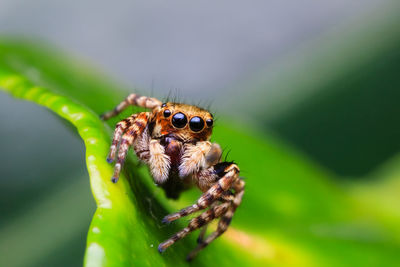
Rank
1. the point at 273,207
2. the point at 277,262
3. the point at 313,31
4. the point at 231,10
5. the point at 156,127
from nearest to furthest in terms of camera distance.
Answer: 1. the point at 156,127
2. the point at 277,262
3. the point at 273,207
4. the point at 313,31
5. the point at 231,10

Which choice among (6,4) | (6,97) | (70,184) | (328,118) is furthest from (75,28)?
(328,118)

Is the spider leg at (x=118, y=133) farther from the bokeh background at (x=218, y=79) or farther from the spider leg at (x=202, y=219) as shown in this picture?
the bokeh background at (x=218, y=79)

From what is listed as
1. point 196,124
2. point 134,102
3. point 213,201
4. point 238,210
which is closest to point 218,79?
point 238,210

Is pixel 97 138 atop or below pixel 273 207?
atop

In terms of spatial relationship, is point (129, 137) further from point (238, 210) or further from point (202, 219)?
point (238, 210)

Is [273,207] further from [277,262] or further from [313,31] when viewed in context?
[313,31]

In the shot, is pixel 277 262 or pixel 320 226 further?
pixel 320 226

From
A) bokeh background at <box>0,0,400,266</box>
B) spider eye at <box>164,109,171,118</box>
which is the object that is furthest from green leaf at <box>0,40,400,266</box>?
bokeh background at <box>0,0,400,266</box>
